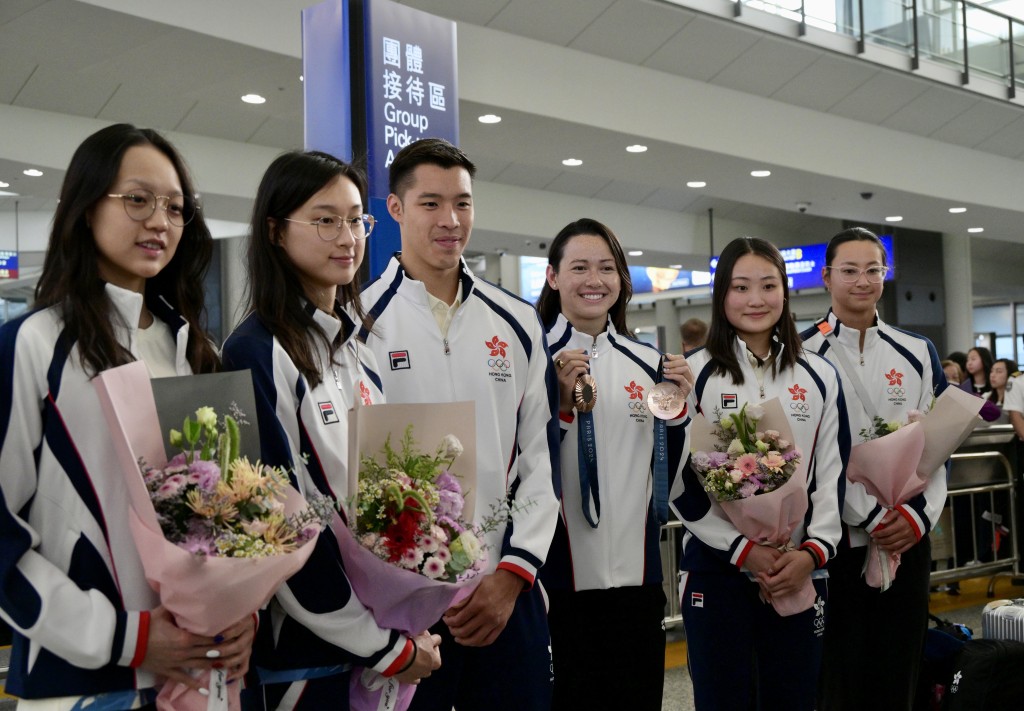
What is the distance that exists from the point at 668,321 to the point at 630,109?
520 inches

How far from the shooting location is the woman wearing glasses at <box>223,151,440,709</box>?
1796 millimetres

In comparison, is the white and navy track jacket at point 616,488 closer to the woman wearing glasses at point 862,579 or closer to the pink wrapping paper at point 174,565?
the woman wearing glasses at point 862,579

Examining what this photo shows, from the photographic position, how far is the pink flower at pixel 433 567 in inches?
68.5

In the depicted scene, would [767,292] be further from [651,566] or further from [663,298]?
[663,298]

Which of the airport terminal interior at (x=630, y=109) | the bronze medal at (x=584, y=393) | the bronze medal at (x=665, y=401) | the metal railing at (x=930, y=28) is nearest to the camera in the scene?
the bronze medal at (x=584, y=393)

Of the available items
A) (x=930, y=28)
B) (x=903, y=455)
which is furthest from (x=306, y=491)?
(x=930, y=28)

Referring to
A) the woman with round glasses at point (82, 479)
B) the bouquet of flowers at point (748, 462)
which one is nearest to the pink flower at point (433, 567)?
the woman with round glasses at point (82, 479)

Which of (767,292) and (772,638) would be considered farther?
(767,292)

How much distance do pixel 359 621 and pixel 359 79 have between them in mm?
3041

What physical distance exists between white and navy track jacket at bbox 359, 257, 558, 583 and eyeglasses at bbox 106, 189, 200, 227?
555mm

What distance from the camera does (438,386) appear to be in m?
2.35

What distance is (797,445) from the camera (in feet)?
9.94

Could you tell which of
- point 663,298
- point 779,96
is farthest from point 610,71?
point 663,298

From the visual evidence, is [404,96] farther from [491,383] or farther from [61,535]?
[61,535]
